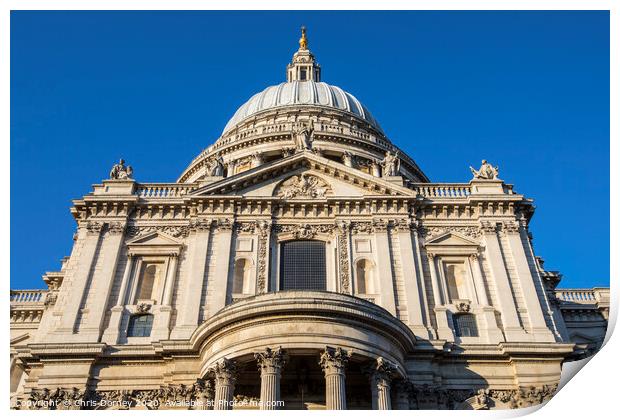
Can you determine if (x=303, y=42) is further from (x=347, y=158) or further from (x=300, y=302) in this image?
(x=300, y=302)

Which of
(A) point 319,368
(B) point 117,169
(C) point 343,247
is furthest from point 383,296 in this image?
(B) point 117,169

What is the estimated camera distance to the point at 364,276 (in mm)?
32500

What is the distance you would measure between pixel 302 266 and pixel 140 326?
8534mm

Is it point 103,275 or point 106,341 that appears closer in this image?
point 106,341

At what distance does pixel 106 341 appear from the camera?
97.0 feet

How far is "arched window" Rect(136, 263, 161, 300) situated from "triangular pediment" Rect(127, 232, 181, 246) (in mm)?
1186

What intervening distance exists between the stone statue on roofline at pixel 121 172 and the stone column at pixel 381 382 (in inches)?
741

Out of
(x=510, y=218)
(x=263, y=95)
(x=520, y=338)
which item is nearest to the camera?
(x=520, y=338)

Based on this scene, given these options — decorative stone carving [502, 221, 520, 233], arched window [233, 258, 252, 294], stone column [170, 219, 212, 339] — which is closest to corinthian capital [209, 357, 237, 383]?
stone column [170, 219, 212, 339]

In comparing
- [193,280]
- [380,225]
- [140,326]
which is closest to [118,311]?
[140,326]
